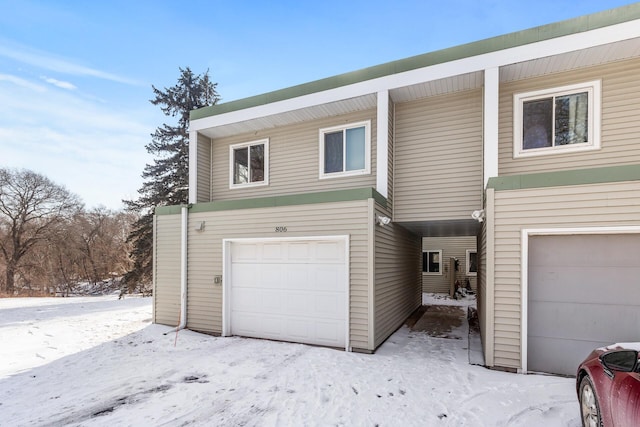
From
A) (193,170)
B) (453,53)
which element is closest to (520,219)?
(453,53)

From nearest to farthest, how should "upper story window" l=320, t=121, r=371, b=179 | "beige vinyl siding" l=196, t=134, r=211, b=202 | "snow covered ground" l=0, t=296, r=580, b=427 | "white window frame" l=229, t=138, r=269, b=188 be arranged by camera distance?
"snow covered ground" l=0, t=296, r=580, b=427 → "upper story window" l=320, t=121, r=371, b=179 → "white window frame" l=229, t=138, r=269, b=188 → "beige vinyl siding" l=196, t=134, r=211, b=202

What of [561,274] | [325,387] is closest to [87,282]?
[325,387]

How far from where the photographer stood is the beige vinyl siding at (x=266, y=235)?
6180mm

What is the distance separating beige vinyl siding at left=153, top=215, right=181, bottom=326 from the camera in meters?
8.56

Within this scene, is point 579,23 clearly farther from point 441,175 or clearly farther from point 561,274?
point 561,274

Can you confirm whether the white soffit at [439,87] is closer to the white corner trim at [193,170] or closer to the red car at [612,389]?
the red car at [612,389]

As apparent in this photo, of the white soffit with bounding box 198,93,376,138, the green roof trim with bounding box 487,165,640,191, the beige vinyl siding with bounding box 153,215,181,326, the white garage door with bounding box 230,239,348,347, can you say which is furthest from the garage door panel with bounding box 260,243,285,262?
the green roof trim with bounding box 487,165,640,191

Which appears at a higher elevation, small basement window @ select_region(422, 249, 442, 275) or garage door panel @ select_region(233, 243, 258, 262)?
garage door panel @ select_region(233, 243, 258, 262)

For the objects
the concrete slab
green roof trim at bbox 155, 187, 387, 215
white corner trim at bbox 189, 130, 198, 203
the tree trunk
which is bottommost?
the tree trunk

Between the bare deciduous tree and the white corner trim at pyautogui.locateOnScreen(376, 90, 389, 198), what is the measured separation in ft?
88.2

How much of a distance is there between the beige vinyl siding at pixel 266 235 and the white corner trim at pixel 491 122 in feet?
8.57

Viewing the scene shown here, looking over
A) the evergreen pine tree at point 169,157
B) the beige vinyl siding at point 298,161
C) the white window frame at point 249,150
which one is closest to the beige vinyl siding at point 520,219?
the beige vinyl siding at point 298,161

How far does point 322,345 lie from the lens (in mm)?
6570

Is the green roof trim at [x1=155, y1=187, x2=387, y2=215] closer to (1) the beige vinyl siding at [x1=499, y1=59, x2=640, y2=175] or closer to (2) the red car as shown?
(1) the beige vinyl siding at [x1=499, y1=59, x2=640, y2=175]
